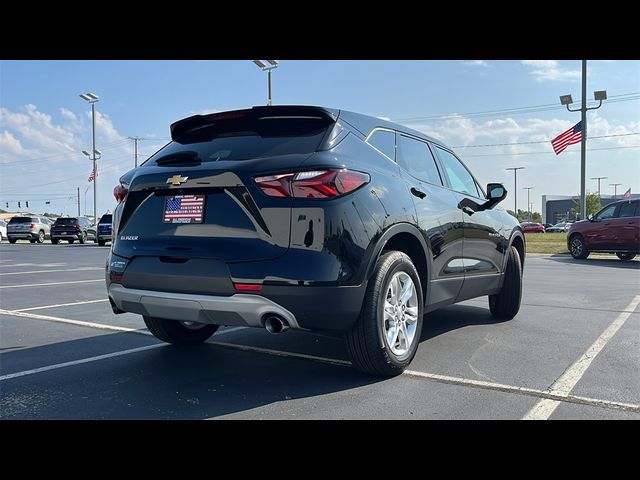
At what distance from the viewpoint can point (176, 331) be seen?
4621mm

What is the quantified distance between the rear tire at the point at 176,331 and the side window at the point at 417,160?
7.06ft

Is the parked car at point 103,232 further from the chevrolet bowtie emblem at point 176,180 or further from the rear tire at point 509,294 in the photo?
the chevrolet bowtie emblem at point 176,180

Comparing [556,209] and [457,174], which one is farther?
[556,209]

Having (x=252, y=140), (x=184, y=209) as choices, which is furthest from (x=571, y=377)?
(x=184, y=209)

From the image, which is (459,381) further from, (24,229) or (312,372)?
(24,229)

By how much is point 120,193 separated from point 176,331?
1.37 meters

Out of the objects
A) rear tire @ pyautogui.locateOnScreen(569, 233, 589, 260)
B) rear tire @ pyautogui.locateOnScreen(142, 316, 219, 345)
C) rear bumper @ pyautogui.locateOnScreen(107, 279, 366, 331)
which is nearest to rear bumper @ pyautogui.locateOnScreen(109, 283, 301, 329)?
rear bumper @ pyautogui.locateOnScreen(107, 279, 366, 331)

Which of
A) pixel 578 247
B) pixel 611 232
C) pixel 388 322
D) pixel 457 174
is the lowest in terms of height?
pixel 578 247

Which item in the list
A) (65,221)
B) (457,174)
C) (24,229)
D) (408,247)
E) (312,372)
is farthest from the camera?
(24,229)

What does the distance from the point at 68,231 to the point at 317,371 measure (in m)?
31.8

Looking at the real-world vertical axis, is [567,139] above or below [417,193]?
above

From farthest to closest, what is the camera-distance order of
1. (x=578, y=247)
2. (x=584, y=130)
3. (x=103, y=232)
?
(x=103, y=232) → (x=584, y=130) → (x=578, y=247)

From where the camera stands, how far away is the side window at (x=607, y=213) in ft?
52.2
